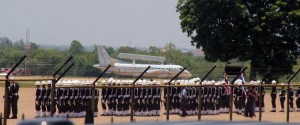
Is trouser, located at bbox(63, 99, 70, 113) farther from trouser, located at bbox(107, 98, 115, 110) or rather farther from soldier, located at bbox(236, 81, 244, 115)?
soldier, located at bbox(236, 81, 244, 115)

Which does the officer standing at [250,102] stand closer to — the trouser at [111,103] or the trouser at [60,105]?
the trouser at [111,103]

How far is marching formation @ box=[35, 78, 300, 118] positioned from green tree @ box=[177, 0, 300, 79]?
21149mm

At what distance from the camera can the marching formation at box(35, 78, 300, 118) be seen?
2638cm

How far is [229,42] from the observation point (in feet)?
187

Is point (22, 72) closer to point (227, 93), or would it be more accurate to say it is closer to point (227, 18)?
point (227, 93)

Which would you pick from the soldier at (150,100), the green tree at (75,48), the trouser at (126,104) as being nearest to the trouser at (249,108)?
the soldier at (150,100)

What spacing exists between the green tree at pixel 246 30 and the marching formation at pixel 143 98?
69.4ft

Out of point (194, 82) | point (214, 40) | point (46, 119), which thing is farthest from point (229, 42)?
point (46, 119)

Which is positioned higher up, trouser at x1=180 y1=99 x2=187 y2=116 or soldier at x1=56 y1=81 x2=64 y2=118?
soldier at x1=56 y1=81 x2=64 y2=118

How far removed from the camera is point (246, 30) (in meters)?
57.9

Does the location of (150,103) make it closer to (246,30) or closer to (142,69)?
(246,30)

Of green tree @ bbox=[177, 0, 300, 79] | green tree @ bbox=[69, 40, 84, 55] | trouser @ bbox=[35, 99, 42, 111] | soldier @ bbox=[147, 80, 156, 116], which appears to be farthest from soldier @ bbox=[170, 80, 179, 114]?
green tree @ bbox=[69, 40, 84, 55]

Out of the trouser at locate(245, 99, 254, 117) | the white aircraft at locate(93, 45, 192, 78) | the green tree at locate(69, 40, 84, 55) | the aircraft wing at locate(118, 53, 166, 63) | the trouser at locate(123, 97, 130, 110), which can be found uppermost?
the green tree at locate(69, 40, 84, 55)

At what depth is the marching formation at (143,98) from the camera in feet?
86.5
